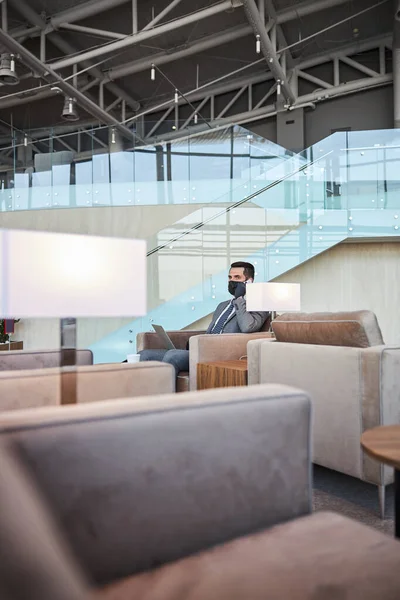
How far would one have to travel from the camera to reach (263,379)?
2875mm

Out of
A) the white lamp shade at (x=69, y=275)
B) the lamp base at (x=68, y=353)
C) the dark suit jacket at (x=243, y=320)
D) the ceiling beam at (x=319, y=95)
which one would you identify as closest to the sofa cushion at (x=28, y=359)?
the lamp base at (x=68, y=353)

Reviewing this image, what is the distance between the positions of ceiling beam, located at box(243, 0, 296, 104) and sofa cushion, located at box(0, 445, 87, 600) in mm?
7115

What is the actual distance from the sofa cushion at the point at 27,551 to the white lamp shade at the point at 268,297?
9.73 ft

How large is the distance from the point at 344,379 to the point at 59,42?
882 cm

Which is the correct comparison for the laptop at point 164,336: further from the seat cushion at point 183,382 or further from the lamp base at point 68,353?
the lamp base at point 68,353

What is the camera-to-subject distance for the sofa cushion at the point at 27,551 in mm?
712

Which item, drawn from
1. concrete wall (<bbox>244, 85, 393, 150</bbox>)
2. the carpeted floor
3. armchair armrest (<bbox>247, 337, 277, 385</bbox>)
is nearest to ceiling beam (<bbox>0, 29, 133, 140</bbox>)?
concrete wall (<bbox>244, 85, 393, 150</bbox>)

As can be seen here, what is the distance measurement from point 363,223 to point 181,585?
6.59 meters

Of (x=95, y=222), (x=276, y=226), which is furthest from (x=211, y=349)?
(x=95, y=222)

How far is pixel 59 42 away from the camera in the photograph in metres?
9.12

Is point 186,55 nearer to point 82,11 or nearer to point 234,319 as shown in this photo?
point 82,11

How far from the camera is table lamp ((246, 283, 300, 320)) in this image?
12.3ft

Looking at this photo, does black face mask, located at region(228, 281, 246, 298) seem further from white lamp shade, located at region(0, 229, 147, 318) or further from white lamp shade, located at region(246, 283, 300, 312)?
white lamp shade, located at region(0, 229, 147, 318)

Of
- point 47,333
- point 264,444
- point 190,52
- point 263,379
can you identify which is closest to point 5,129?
point 190,52
